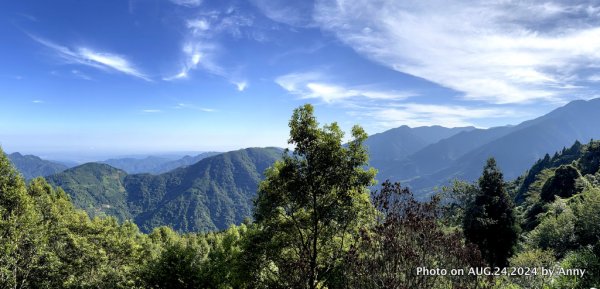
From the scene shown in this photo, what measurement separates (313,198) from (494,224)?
26.2m

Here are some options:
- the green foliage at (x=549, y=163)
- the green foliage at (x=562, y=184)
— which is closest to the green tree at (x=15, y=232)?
the green foliage at (x=562, y=184)

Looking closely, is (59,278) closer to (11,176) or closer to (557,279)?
(11,176)

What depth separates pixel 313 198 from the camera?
53.6ft

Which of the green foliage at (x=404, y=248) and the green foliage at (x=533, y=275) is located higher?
the green foliage at (x=404, y=248)

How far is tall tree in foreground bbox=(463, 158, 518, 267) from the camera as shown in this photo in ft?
110

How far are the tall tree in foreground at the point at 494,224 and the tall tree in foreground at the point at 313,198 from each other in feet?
76.1

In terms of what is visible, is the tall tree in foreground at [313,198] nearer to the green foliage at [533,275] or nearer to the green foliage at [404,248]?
the green foliage at [404,248]

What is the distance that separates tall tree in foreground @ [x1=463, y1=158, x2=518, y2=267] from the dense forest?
101 mm

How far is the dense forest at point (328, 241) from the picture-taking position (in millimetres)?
9508

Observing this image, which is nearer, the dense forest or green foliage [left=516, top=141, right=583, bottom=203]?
the dense forest

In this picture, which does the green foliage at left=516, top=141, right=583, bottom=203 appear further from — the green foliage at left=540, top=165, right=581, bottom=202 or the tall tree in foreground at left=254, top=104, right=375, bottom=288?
the tall tree in foreground at left=254, top=104, right=375, bottom=288

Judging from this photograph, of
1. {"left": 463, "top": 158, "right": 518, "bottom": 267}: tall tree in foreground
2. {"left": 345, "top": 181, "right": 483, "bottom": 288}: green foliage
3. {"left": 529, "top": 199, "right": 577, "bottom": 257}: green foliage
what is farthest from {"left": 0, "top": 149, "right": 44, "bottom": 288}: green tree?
{"left": 463, "top": 158, "right": 518, "bottom": 267}: tall tree in foreground

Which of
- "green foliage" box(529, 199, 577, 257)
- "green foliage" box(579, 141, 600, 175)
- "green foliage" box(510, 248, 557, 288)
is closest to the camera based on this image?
"green foliage" box(510, 248, 557, 288)

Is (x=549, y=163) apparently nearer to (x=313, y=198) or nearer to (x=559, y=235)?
(x=559, y=235)
